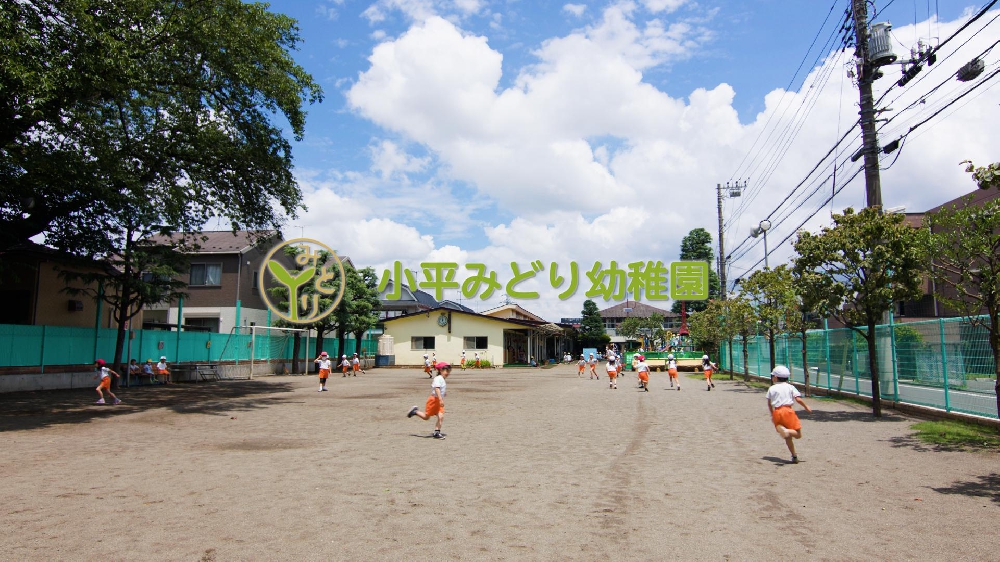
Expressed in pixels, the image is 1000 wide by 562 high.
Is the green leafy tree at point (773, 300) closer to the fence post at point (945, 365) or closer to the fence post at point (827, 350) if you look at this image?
the fence post at point (827, 350)

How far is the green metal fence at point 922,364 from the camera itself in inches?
452

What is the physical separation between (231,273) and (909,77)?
3416cm

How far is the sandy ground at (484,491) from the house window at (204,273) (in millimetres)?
24697

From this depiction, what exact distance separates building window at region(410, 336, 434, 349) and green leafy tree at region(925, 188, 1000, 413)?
4222cm

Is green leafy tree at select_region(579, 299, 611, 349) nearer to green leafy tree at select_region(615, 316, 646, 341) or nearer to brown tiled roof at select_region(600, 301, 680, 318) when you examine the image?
green leafy tree at select_region(615, 316, 646, 341)

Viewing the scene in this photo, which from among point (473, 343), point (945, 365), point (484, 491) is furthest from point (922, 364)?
point (473, 343)

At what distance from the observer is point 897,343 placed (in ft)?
49.1

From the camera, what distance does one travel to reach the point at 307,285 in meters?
35.6

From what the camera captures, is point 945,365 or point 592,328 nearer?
point 945,365

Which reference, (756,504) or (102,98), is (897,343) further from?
(102,98)

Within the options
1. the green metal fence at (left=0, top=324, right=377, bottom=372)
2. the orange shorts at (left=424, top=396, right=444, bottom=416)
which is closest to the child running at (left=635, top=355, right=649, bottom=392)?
the orange shorts at (left=424, top=396, right=444, bottom=416)

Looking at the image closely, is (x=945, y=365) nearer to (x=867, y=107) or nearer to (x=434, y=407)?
(x=867, y=107)

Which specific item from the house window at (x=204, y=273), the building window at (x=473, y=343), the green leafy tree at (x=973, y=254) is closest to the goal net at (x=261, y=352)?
the house window at (x=204, y=273)

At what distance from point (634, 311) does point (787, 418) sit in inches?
3378
